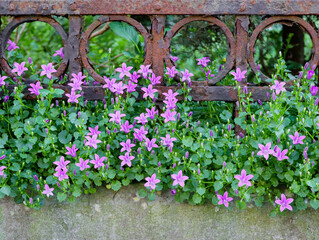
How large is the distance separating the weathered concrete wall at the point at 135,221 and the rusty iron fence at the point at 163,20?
595mm

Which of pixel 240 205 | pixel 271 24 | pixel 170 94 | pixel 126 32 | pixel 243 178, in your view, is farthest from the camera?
pixel 126 32

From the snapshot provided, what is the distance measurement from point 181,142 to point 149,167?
21 cm

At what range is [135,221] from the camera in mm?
2438

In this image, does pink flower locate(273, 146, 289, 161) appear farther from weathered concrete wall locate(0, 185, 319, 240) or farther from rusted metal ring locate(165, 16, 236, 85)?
rusted metal ring locate(165, 16, 236, 85)

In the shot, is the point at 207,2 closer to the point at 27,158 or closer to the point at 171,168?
the point at 171,168

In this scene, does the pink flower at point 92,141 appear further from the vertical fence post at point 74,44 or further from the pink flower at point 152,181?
the vertical fence post at point 74,44

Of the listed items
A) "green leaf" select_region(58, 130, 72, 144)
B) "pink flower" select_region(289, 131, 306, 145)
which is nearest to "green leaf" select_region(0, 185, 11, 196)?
"green leaf" select_region(58, 130, 72, 144)

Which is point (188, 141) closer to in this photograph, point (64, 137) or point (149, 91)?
point (149, 91)

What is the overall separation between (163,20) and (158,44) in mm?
132

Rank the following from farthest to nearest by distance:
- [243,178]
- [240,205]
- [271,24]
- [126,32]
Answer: [126,32] < [271,24] < [240,205] < [243,178]

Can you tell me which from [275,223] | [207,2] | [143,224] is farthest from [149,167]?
[207,2]

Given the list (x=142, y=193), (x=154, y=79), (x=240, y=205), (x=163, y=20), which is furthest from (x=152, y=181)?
Result: (x=163, y=20)

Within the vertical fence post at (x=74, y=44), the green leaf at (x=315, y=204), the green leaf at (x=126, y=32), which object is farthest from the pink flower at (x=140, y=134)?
the green leaf at (x=315, y=204)

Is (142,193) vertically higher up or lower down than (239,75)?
lower down
